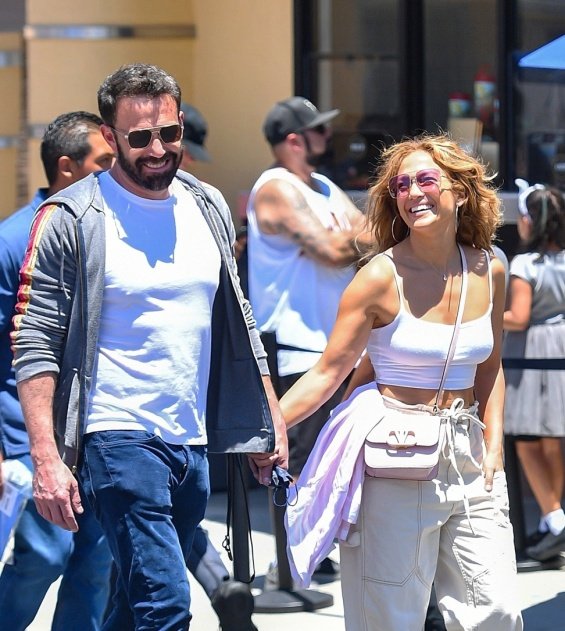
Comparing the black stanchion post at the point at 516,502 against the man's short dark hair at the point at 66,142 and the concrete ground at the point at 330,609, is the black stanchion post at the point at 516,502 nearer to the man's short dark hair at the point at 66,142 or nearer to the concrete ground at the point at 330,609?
the concrete ground at the point at 330,609

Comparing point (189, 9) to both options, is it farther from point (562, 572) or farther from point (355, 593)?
point (355, 593)

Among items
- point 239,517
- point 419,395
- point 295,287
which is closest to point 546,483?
point 295,287

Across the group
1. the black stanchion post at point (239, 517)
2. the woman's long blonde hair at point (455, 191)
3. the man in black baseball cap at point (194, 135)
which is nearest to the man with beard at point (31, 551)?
the black stanchion post at point (239, 517)

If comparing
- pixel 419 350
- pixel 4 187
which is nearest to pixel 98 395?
pixel 419 350

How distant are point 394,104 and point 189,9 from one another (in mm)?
1591

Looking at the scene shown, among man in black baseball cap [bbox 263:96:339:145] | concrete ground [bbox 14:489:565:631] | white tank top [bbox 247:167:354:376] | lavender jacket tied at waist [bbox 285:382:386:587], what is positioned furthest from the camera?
man in black baseball cap [bbox 263:96:339:145]

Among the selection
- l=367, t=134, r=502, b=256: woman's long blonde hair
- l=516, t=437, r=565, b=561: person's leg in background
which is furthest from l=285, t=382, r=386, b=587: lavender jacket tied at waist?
l=516, t=437, r=565, b=561: person's leg in background

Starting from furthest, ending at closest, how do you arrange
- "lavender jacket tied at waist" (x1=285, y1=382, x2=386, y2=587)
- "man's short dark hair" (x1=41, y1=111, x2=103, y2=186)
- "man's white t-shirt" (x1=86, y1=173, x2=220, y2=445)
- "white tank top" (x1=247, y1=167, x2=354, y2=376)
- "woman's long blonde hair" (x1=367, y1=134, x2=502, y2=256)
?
"white tank top" (x1=247, y1=167, x2=354, y2=376) → "man's short dark hair" (x1=41, y1=111, x2=103, y2=186) → "woman's long blonde hair" (x1=367, y1=134, x2=502, y2=256) → "lavender jacket tied at waist" (x1=285, y1=382, x2=386, y2=587) → "man's white t-shirt" (x1=86, y1=173, x2=220, y2=445)

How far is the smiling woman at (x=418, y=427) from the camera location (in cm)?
376

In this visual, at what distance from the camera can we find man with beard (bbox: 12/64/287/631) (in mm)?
3600

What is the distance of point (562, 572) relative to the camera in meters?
6.27

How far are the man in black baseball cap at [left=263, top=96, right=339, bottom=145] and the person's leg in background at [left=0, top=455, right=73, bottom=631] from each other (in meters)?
2.25

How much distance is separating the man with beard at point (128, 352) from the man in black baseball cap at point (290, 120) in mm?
2046

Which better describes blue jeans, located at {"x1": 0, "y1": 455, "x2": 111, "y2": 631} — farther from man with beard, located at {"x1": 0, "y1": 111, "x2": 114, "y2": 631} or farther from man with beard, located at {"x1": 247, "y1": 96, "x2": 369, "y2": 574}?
man with beard, located at {"x1": 247, "y1": 96, "x2": 369, "y2": 574}
